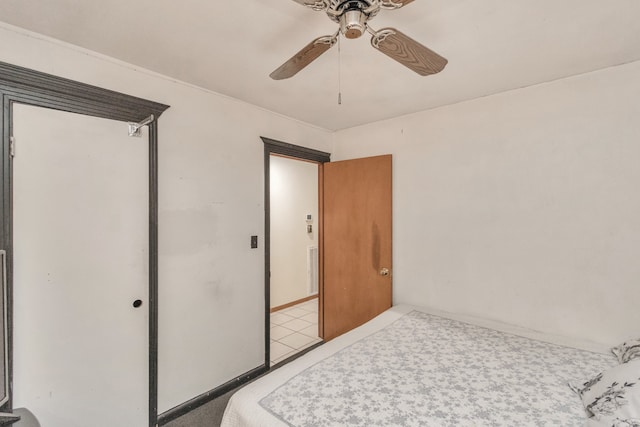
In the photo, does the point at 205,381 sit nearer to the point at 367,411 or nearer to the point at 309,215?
the point at 367,411

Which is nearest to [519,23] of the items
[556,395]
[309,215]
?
[556,395]

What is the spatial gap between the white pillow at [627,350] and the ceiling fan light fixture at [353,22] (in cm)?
215

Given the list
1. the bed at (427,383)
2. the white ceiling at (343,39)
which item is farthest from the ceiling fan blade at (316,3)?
the bed at (427,383)

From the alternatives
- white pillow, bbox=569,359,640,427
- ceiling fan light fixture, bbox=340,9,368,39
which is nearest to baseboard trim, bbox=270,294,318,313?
white pillow, bbox=569,359,640,427

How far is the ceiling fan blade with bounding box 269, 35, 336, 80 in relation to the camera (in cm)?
115

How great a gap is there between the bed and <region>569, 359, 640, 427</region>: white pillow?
65mm

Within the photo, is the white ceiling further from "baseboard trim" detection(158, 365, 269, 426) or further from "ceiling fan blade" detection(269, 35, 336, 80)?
"baseboard trim" detection(158, 365, 269, 426)

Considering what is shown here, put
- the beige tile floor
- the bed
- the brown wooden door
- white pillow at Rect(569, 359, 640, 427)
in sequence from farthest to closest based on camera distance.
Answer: the beige tile floor
the brown wooden door
the bed
white pillow at Rect(569, 359, 640, 427)

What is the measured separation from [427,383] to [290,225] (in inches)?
125

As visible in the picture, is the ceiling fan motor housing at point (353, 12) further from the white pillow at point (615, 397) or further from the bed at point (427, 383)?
the white pillow at point (615, 397)

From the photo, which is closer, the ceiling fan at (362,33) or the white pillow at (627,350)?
the ceiling fan at (362,33)

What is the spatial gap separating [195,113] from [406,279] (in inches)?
91.3

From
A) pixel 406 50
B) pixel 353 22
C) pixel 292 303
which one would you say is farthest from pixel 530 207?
pixel 292 303

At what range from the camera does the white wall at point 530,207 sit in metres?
1.85
